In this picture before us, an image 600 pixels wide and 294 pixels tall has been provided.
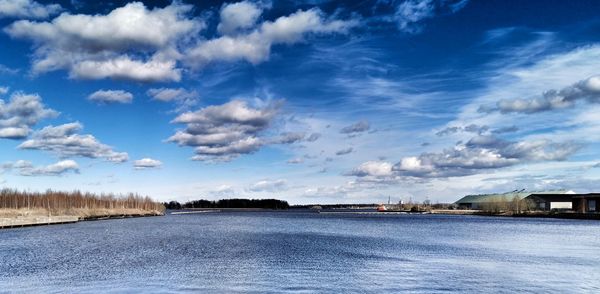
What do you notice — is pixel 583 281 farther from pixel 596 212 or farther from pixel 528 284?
pixel 596 212

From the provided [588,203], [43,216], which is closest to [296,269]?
[43,216]

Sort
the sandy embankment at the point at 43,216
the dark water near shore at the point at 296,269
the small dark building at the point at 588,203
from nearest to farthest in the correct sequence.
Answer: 1. the dark water near shore at the point at 296,269
2. the sandy embankment at the point at 43,216
3. the small dark building at the point at 588,203

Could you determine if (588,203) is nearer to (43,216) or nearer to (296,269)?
(43,216)

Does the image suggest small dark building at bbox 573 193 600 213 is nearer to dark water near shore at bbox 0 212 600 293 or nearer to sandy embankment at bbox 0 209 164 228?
dark water near shore at bbox 0 212 600 293

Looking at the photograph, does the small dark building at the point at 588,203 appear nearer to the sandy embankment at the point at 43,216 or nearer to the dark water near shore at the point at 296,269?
the dark water near shore at the point at 296,269

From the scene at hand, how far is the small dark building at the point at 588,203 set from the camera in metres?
169

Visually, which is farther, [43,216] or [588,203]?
[588,203]

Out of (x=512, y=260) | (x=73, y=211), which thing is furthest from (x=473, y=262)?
(x=73, y=211)

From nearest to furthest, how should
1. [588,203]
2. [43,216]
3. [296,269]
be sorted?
[296,269] < [43,216] < [588,203]

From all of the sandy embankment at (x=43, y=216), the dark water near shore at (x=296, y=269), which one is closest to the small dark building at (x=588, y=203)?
the dark water near shore at (x=296, y=269)

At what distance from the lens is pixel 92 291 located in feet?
94.3

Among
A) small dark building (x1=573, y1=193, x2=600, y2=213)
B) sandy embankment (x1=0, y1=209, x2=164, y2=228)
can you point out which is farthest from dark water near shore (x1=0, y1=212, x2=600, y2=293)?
small dark building (x1=573, y1=193, x2=600, y2=213)

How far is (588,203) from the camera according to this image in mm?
176000

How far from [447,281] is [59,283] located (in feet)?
76.5
